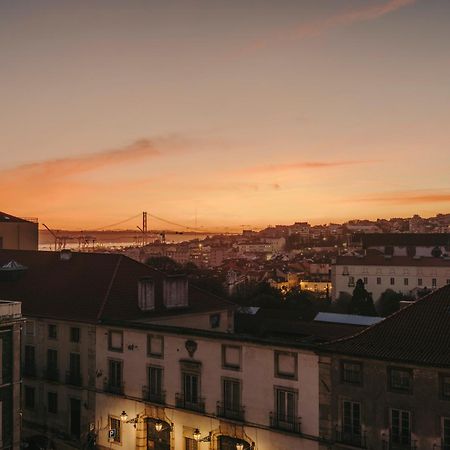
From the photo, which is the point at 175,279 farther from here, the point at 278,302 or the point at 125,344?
the point at 278,302

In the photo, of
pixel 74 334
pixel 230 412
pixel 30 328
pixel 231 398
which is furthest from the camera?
pixel 30 328

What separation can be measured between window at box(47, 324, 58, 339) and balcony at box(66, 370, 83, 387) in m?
2.36

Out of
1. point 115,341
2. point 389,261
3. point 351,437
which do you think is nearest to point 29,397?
point 115,341

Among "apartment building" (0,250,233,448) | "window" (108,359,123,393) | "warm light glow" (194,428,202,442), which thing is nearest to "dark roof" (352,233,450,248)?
"apartment building" (0,250,233,448)

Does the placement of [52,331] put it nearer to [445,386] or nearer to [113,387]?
[113,387]

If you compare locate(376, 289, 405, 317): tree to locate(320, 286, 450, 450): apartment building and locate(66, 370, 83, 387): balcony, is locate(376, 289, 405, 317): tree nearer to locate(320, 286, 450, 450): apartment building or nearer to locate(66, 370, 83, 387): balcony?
locate(66, 370, 83, 387): balcony

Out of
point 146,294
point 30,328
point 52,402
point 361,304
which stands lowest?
point 52,402

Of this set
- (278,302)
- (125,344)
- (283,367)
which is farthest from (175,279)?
(278,302)

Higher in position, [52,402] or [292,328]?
[292,328]

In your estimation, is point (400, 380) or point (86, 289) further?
point (86, 289)

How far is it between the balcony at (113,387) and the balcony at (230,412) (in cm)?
Result: 634

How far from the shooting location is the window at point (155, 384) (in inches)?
1199

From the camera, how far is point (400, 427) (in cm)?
2316

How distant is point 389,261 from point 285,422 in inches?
3202
